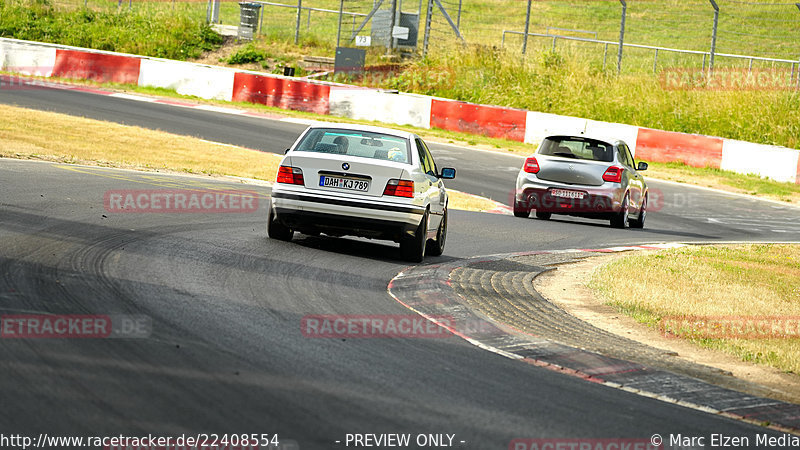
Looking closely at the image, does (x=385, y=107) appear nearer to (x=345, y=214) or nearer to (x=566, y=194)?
(x=566, y=194)

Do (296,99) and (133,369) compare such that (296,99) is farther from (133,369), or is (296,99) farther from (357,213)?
(133,369)

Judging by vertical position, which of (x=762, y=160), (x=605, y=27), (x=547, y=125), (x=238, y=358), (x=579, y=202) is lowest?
(x=238, y=358)

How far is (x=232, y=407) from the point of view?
5.37 meters

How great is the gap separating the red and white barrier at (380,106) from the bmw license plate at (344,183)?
1438 cm

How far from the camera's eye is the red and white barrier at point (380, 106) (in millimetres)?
26359

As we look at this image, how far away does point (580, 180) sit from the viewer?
687 inches

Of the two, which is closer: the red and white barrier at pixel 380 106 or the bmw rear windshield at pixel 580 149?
the bmw rear windshield at pixel 580 149

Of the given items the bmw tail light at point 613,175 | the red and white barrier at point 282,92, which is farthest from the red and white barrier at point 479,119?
the bmw tail light at point 613,175

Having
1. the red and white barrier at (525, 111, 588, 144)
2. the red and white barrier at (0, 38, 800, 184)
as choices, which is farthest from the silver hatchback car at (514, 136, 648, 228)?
the red and white barrier at (525, 111, 588, 144)

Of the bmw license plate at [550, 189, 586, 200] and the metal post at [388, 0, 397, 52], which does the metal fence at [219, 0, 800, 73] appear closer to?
the metal post at [388, 0, 397, 52]

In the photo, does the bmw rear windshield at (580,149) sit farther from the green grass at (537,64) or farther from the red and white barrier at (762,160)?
the green grass at (537,64)

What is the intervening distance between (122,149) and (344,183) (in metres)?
10.2

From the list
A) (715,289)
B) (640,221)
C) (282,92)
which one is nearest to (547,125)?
(282,92)

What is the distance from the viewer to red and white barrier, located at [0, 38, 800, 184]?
2636cm
